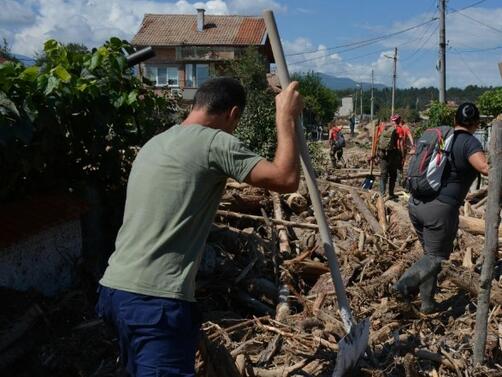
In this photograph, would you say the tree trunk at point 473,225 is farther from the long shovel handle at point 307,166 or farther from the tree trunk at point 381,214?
the long shovel handle at point 307,166

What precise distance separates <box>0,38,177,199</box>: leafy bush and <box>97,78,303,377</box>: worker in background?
5.59ft

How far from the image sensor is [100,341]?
4398 millimetres

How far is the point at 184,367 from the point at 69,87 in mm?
2736

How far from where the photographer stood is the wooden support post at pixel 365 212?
8.05 metres

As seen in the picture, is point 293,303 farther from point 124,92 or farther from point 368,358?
point 124,92

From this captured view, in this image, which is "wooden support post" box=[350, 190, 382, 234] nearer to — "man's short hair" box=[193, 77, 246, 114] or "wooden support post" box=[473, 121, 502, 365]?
"wooden support post" box=[473, 121, 502, 365]

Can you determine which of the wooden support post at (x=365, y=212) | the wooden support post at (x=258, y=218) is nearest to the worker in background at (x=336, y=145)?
the wooden support post at (x=365, y=212)

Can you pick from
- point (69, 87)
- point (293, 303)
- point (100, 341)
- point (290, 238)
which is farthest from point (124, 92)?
point (290, 238)

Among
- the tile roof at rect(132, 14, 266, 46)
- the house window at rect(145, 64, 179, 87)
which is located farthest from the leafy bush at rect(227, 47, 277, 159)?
the house window at rect(145, 64, 179, 87)

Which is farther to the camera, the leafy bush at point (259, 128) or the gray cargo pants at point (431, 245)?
the leafy bush at point (259, 128)

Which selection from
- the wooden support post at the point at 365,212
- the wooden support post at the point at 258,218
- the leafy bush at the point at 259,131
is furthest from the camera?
the leafy bush at the point at 259,131

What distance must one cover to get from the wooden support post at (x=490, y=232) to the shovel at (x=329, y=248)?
831 mm

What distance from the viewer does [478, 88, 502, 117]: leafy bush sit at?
22562 millimetres

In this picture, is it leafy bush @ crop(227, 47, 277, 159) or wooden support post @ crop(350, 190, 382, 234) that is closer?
wooden support post @ crop(350, 190, 382, 234)
